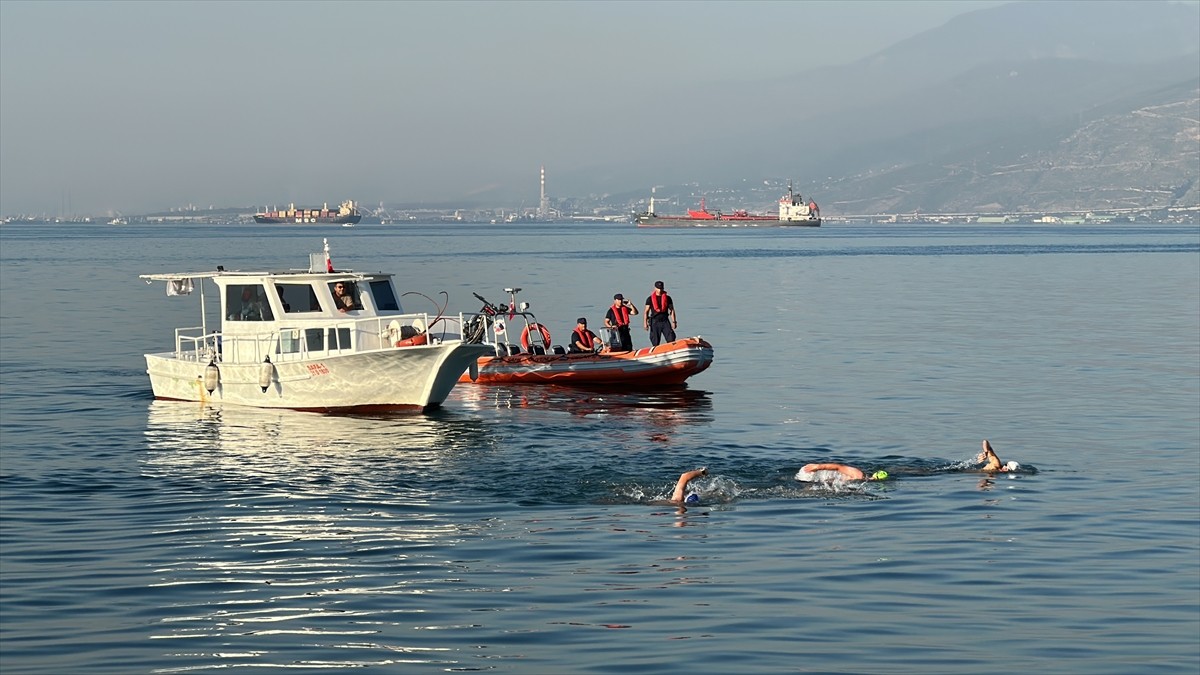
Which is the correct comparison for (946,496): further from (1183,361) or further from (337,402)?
(1183,361)

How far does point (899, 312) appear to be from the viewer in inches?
2977

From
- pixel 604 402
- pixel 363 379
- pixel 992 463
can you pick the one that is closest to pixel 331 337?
pixel 363 379

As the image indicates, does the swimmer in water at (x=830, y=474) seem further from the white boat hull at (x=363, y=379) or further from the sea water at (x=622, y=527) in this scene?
the white boat hull at (x=363, y=379)

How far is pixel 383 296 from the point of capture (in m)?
38.5

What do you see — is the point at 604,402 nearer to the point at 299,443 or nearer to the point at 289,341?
the point at 289,341

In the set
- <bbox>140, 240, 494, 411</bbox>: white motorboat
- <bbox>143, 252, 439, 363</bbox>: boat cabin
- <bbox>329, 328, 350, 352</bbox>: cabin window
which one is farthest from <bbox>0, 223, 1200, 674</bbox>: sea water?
<bbox>329, 328, 350, 352</bbox>: cabin window

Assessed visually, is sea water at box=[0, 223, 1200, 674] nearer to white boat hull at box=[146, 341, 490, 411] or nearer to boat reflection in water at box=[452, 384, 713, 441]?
boat reflection in water at box=[452, 384, 713, 441]

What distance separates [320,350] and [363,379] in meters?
1.65

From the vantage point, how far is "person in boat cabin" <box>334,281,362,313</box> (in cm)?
3762

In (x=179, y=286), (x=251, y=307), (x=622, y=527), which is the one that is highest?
(x=179, y=286)

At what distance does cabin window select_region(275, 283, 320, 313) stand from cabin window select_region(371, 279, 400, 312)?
5.18 feet

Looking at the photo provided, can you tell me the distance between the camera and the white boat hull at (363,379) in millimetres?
35594

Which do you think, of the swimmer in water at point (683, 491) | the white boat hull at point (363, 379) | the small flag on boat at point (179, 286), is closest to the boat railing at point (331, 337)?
the white boat hull at point (363, 379)

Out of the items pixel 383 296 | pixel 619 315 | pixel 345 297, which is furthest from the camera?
pixel 619 315
